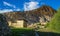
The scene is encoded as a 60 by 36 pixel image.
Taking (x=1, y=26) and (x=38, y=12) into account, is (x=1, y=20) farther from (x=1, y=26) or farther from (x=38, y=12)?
(x=38, y=12)

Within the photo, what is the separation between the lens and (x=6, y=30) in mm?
11227

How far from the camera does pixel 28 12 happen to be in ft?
562

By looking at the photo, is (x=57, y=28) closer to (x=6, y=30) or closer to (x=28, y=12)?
(x=6, y=30)

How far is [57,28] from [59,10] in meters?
4.85

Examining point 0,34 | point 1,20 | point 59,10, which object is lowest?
point 0,34

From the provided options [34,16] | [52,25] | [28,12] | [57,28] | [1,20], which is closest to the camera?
[1,20]

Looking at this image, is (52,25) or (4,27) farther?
(52,25)

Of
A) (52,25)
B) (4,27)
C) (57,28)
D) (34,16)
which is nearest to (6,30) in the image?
(4,27)

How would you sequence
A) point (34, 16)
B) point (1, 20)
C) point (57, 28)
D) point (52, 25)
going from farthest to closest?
point (34, 16) < point (52, 25) < point (57, 28) < point (1, 20)

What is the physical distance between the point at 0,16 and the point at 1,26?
1.00 meters

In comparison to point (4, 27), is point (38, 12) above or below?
above

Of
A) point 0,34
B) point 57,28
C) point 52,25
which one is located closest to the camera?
point 0,34

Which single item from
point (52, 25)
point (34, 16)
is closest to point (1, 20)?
point (52, 25)

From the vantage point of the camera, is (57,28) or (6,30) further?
(57,28)
